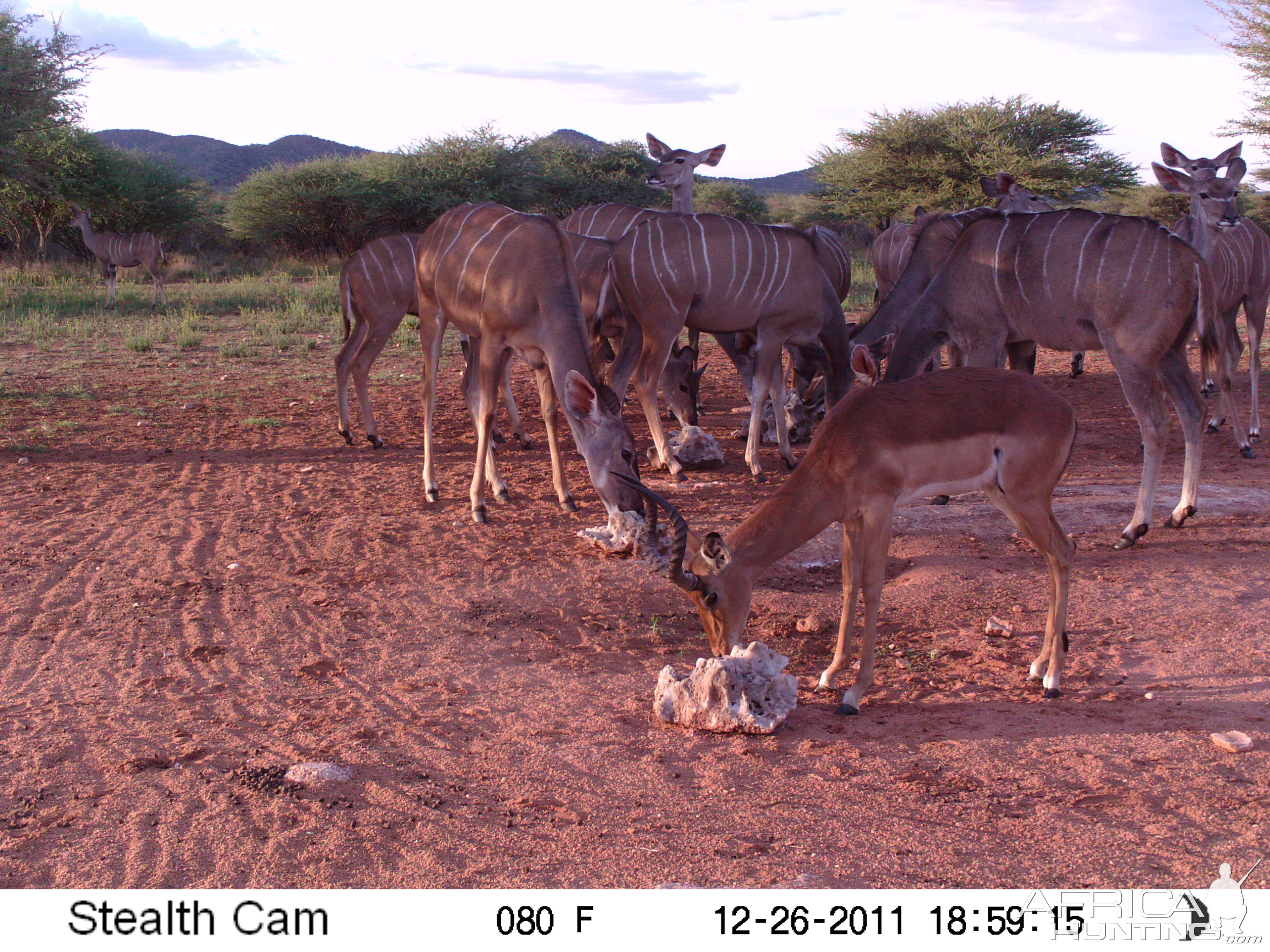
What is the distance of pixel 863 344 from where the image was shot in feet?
27.2

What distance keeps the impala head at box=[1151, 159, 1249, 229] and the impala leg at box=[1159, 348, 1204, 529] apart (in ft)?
11.1

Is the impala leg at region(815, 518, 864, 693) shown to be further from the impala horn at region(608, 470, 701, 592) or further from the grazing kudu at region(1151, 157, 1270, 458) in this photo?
the grazing kudu at region(1151, 157, 1270, 458)

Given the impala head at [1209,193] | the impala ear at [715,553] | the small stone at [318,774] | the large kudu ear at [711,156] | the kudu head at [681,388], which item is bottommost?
the small stone at [318,774]

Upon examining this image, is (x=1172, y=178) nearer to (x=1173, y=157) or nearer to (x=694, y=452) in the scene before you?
(x=1173, y=157)

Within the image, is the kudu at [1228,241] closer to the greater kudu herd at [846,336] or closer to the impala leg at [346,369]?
the greater kudu herd at [846,336]

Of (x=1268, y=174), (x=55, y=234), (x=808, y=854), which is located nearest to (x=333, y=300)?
(x=55, y=234)

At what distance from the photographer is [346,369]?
9859 millimetres

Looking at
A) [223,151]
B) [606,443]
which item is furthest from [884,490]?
[223,151]

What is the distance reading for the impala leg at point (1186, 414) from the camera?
23.0 ft

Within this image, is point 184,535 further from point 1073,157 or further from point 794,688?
point 1073,157

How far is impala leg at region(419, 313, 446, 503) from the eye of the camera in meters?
7.97

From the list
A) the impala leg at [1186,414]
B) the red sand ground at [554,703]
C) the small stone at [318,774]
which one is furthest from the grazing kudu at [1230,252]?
the small stone at [318,774]

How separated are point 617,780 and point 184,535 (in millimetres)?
4161

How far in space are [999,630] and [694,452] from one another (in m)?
3.97
